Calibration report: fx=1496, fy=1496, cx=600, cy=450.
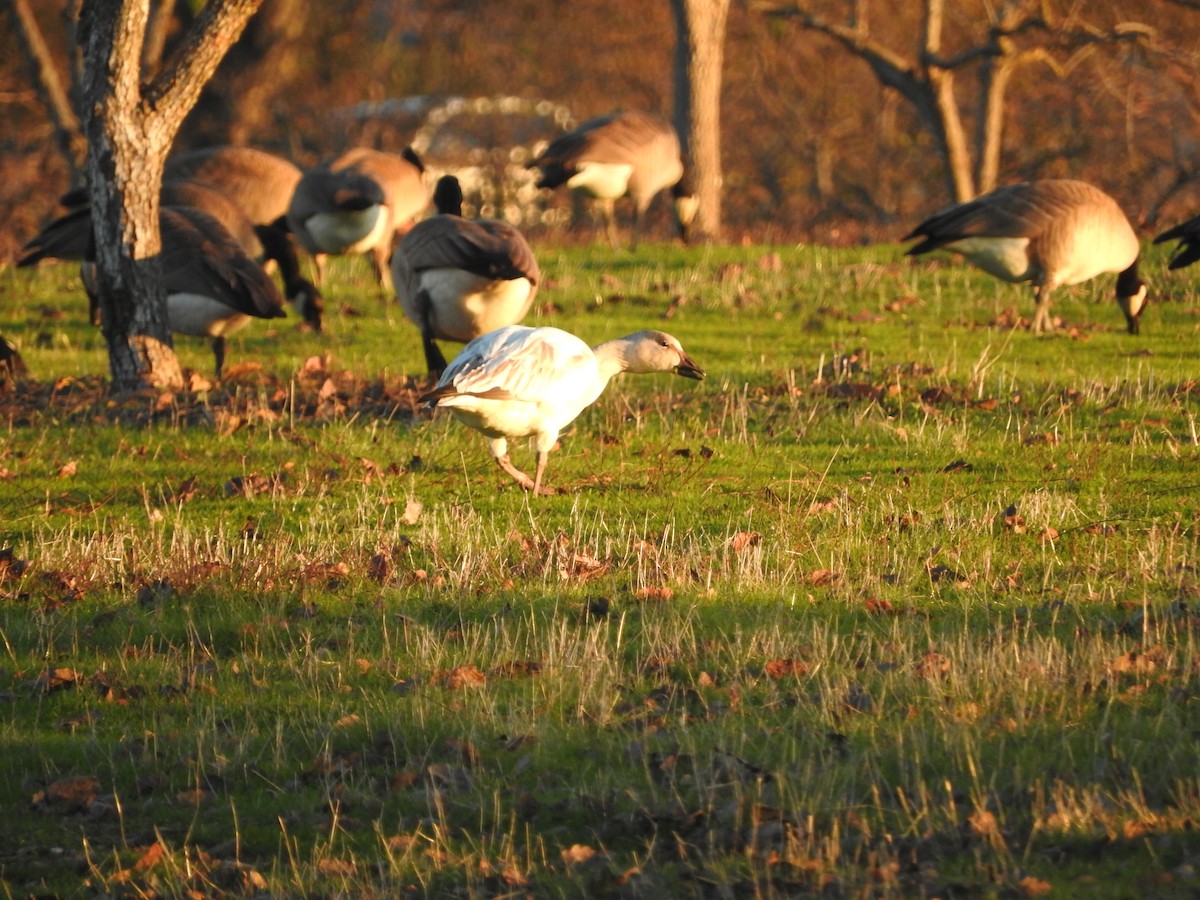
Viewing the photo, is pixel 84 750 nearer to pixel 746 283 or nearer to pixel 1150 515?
pixel 1150 515

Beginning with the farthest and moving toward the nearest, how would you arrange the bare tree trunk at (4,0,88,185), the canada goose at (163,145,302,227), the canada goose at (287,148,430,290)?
the bare tree trunk at (4,0,88,185) < the canada goose at (163,145,302,227) < the canada goose at (287,148,430,290)

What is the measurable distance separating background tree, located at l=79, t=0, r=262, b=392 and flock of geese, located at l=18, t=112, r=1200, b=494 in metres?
0.97

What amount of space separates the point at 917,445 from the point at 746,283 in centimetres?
685

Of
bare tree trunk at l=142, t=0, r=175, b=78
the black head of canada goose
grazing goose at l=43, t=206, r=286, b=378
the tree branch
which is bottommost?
the black head of canada goose

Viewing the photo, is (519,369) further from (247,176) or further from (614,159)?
(614,159)

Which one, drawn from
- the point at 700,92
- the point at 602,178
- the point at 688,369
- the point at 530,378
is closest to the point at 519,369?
the point at 530,378

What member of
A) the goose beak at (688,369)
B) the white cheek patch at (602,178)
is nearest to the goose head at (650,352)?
the goose beak at (688,369)

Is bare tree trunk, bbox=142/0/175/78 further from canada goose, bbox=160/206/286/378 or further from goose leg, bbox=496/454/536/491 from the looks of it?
goose leg, bbox=496/454/536/491

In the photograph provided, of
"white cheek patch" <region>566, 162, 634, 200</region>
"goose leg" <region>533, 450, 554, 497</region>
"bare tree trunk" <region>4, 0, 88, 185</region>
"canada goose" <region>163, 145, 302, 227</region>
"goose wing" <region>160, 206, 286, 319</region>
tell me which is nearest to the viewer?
"goose leg" <region>533, 450, 554, 497</region>

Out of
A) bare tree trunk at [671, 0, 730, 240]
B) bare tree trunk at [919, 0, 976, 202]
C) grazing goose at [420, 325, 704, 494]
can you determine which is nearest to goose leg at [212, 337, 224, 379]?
grazing goose at [420, 325, 704, 494]

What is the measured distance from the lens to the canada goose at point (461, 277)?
11.1 meters

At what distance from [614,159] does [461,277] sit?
8.04 m

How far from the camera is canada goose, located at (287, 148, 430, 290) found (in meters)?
16.2

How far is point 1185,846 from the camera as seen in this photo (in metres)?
4.55
